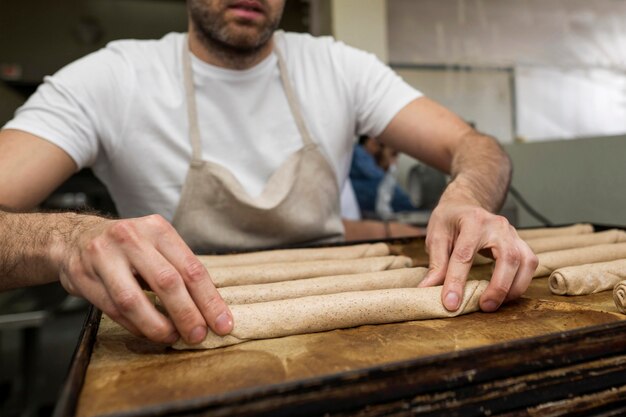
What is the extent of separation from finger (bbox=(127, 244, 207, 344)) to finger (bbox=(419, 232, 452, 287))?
1.45ft

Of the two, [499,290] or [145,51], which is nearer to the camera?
[499,290]

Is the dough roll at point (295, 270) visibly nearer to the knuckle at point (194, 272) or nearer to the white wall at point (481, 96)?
the knuckle at point (194, 272)

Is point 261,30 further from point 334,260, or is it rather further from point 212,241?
point 334,260

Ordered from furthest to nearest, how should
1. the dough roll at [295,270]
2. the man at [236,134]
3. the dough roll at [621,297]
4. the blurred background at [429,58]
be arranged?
the blurred background at [429,58] < the man at [236,134] < the dough roll at [295,270] < the dough roll at [621,297]

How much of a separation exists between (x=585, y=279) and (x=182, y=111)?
1172 millimetres

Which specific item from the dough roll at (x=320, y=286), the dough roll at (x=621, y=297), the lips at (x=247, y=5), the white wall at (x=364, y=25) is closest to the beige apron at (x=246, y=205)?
the lips at (x=247, y=5)

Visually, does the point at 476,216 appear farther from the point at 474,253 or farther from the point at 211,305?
the point at 211,305

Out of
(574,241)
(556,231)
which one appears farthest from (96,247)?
(556,231)

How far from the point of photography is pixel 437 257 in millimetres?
924

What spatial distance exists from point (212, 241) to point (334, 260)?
437 millimetres

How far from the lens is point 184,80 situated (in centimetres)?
148

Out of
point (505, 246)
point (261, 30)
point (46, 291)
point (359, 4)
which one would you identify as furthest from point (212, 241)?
point (359, 4)

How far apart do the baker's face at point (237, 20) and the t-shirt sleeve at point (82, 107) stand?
0.28 meters

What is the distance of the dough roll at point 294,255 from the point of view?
1.14 metres
